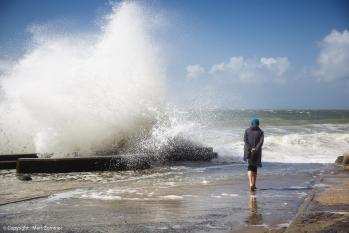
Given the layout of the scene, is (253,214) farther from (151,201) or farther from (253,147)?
(253,147)

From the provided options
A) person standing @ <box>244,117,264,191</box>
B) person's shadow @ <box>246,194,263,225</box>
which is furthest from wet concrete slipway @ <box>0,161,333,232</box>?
person standing @ <box>244,117,264,191</box>

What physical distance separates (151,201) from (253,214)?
1.91 m

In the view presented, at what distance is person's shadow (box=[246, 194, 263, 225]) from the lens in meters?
5.44

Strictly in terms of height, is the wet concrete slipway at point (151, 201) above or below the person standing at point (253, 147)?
below

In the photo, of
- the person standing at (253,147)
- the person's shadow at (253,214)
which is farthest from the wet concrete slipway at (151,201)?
the person standing at (253,147)

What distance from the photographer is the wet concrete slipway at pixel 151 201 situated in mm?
5406

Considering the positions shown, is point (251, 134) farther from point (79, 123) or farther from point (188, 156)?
point (79, 123)

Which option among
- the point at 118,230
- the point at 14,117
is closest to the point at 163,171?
the point at 118,230

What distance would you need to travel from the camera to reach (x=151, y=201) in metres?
7.04

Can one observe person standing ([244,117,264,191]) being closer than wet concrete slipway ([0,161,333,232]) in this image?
No

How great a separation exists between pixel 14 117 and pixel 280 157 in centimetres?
1089

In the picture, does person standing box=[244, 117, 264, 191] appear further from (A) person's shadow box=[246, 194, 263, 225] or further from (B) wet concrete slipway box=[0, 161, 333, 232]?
(A) person's shadow box=[246, 194, 263, 225]

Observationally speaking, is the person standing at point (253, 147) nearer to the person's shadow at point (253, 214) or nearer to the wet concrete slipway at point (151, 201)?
the wet concrete slipway at point (151, 201)

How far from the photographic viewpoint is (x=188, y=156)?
47.9 feet
